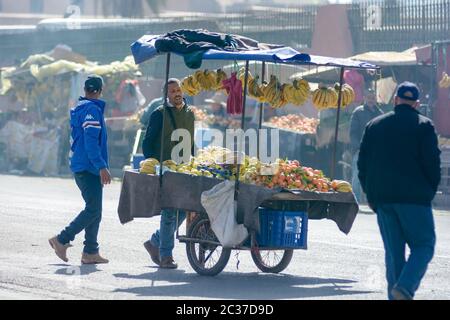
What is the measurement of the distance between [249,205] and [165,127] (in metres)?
1.60

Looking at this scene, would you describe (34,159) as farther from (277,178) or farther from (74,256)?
(277,178)

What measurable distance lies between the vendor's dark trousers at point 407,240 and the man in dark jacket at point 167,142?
3.52m

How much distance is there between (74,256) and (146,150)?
1.53 meters

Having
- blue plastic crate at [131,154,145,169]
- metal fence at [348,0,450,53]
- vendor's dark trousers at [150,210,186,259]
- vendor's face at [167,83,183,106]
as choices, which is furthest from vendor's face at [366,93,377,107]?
vendor's dark trousers at [150,210,186,259]

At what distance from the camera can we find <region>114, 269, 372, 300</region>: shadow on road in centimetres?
1050

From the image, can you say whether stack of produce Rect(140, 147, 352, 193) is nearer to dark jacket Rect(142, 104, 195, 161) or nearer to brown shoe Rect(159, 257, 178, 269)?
dark jacket Rect(142, 104, 195, 161)

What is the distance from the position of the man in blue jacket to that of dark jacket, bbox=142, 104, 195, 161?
1.58 feet

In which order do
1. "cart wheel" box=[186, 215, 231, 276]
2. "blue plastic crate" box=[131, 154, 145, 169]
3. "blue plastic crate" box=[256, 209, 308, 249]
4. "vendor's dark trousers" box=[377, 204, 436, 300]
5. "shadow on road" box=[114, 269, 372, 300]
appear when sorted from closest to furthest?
"vendor's dark trousers" box=[377, 204, 436, 300] < "shadow on road" box=[114, 269, 372, 300] < "blue plastic crate" box=[256, 209, 308, 249] < "cart wheel" box=[186, 215, 231, 276] < "blue plastic crate" box=[131, 154, 145, 169]

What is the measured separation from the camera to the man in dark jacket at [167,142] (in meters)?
12.4

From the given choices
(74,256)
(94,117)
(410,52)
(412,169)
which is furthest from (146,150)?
(410,52)

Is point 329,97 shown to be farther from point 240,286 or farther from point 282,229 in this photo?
point 240,286

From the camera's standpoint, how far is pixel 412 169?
909cm

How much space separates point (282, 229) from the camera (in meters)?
11.6

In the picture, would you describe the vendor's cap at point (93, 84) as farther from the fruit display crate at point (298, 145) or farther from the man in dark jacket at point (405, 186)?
the fruit display crate at point (298, 145)
